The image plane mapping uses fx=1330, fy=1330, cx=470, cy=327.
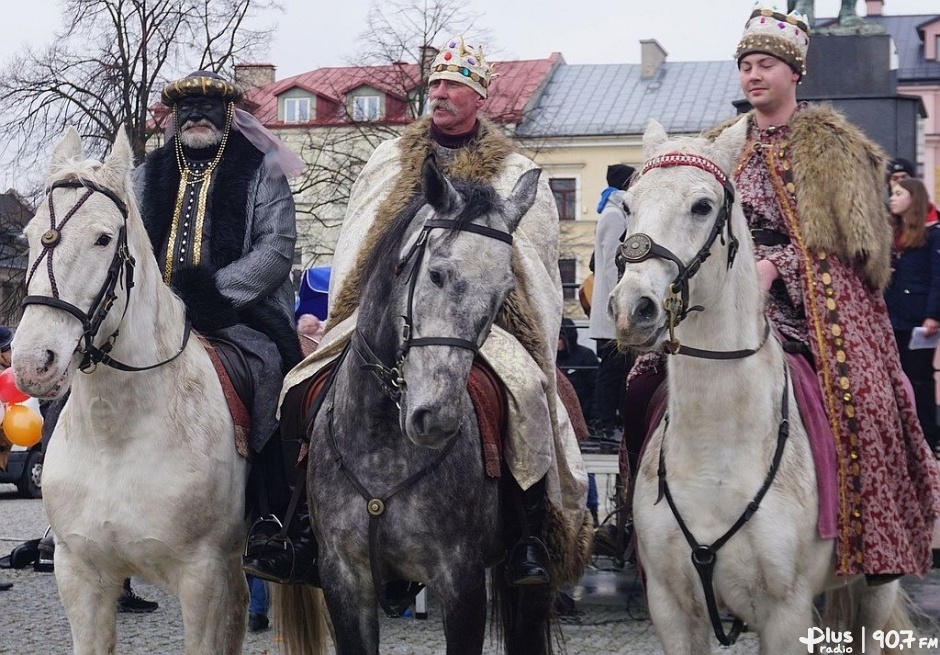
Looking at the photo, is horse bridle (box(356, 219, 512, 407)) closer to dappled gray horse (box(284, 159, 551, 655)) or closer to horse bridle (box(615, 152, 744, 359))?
dappled gray horse (box(284, 159, 551, 655))

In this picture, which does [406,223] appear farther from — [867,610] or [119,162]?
[867,610]

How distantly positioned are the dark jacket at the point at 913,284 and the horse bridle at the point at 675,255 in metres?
5.15

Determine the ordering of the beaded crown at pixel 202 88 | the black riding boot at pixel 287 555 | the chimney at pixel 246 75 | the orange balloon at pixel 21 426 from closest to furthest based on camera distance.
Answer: the black riding boot at pixel 287 555 < the beaded crown at pixel 202 88 < the orange balloon at pixel 21 426 < the chimney at pixel 246 75

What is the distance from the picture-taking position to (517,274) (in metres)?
6.04

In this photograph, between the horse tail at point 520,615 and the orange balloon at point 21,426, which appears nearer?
the horse tail at point 520,615

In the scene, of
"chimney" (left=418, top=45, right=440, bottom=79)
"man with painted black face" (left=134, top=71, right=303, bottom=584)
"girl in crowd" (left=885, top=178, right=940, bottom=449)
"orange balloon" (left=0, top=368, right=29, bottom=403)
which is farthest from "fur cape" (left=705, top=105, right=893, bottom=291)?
"chimney" (left=418, top=45, right=440, bottom=79)

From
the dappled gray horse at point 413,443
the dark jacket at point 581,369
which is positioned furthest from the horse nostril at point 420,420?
the dark jacket at point 581,369

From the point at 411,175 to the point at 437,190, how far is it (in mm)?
1341

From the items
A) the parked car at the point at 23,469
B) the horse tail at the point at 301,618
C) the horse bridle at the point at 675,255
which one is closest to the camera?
the horse bridle at the point at 675,255

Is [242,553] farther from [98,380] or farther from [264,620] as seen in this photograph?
[264,620]

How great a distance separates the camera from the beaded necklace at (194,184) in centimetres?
664

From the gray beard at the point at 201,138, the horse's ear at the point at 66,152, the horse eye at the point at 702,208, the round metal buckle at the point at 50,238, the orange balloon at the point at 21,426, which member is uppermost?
the gray beard at the point at 201,138

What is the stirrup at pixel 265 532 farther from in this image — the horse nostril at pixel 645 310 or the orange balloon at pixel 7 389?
the orange balloon at pixel 7 389

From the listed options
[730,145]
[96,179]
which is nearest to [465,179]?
[730,145]
